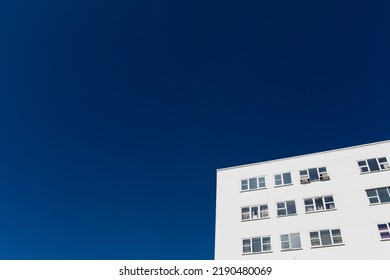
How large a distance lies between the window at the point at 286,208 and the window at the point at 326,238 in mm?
2822

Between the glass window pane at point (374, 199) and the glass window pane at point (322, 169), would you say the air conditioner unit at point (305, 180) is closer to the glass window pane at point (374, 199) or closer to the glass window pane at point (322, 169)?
the glass window pane at point (322, 169)

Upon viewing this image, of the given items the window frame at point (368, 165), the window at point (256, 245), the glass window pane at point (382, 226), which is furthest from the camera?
the window frame at point (368, 165)

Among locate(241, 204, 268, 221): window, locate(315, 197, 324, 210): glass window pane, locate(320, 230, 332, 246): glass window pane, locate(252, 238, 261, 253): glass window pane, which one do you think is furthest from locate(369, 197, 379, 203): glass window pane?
locate(252, 238, 261, 253): glass window pane

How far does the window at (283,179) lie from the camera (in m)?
31.3

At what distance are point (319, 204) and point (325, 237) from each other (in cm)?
338

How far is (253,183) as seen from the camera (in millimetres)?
32500

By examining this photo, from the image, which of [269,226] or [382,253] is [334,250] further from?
[269,226]

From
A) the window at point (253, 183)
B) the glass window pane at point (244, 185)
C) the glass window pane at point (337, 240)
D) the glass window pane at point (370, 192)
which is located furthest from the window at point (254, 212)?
the glass window pane at point (370, 192)

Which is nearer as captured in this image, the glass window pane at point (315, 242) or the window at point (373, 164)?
the glass window pane at point (315, 242)

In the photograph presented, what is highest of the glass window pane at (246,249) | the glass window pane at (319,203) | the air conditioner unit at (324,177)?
the air conditioner unit at (324,177)

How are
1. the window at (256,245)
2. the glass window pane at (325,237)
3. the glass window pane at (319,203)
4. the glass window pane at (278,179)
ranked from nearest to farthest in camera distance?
the glass window pane at (325,237) < the window at (256,245) < the glass window pane at (319,203) < the glass window pane at (278,179)

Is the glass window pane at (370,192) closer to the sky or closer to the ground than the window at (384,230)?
closer to the sky
